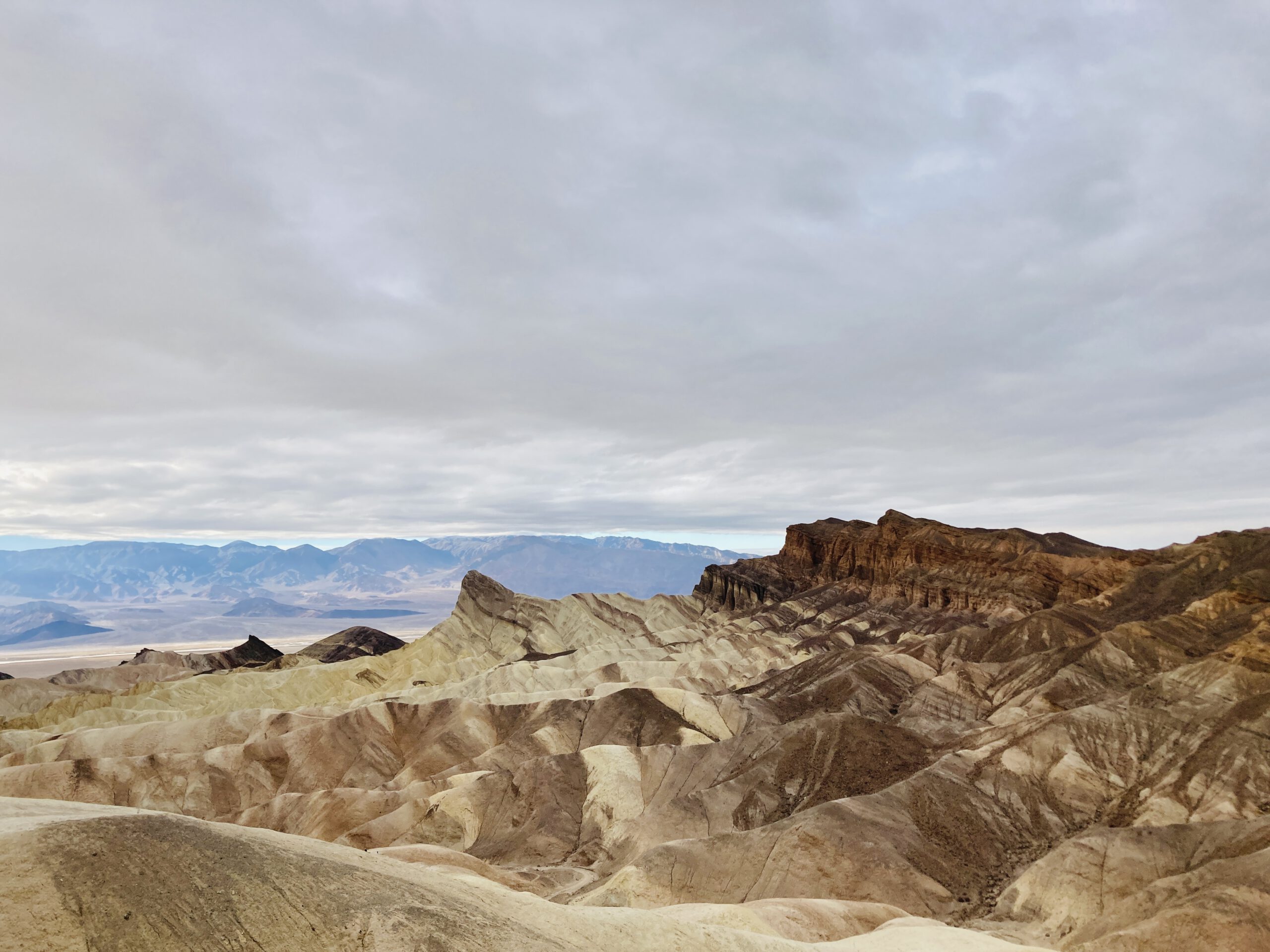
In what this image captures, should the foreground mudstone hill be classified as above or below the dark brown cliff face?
below

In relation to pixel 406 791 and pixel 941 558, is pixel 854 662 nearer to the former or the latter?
pixel 406 791

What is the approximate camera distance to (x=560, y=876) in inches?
1539

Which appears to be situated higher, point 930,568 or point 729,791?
point 930,568

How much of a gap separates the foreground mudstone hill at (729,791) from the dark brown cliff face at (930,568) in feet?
5.30

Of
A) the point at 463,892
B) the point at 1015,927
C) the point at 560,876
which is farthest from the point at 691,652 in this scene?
the point at 463,892

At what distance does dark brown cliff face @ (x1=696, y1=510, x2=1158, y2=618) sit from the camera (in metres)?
97.6

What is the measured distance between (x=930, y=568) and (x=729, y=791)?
79.6 m

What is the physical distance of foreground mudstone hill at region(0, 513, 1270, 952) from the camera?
51.7 feet

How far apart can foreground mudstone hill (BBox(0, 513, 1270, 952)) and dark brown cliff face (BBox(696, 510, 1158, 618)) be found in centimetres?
162

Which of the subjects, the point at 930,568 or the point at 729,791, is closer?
the point at 729,791

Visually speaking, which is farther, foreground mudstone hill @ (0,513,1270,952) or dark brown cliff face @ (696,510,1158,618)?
dark brown cliff face @ (696,510,1158,618)

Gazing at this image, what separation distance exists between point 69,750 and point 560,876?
51.0m

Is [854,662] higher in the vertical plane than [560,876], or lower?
higher

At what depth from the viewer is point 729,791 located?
46.6 metres
